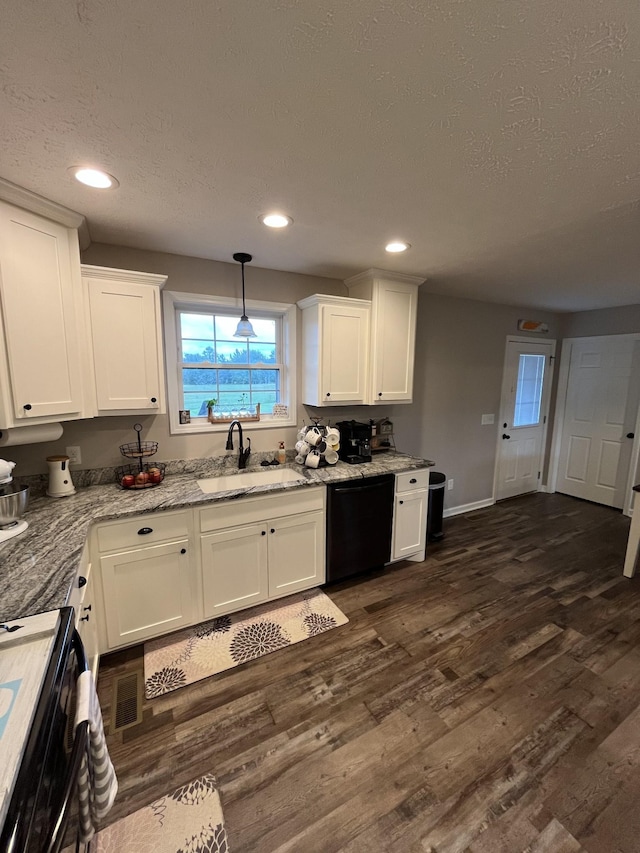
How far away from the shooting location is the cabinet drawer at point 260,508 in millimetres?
2229

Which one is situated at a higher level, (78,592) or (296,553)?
(78,592)

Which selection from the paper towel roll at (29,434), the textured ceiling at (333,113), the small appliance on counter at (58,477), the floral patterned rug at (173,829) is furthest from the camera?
the small appliance on counter at (58,477)

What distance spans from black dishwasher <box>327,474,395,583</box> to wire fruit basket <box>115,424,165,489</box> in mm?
1222

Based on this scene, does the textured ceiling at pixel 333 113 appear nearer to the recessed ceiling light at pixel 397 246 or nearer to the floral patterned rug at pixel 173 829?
the recessed ceiling light at pixel 397 246

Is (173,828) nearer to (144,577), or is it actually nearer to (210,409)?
(144,577)

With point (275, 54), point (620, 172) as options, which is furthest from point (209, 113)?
point (620, 172)

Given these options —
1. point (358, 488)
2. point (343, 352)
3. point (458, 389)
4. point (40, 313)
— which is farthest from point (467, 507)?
point (40, 313)

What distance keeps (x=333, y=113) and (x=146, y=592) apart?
248 cm

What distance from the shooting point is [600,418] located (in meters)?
4.52

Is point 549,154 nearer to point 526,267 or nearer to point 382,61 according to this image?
point 382,61

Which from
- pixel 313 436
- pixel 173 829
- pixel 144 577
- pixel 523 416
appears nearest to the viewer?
pixel 173 829

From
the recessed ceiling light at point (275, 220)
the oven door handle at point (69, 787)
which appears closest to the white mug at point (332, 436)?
the recessed ceiling light at point (275, 220)

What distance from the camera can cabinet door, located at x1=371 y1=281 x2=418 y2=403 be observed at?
296 cm

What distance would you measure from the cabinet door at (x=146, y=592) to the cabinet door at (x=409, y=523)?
1.64 m
